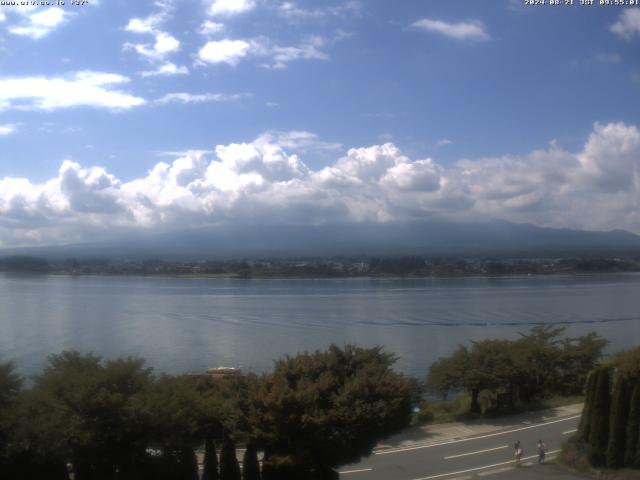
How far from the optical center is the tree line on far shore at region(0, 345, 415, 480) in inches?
259

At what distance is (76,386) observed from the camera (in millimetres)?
6840

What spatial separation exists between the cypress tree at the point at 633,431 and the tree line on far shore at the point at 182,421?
8.85 ft

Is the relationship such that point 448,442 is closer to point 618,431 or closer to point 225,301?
point 618,431

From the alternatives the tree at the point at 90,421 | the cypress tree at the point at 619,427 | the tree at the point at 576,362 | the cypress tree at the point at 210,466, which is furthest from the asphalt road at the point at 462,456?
the tree at the point at 576,362

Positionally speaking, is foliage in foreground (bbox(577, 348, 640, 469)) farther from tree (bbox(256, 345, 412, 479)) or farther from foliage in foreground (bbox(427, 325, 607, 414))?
foliage in foreground (bbox(427, 325, 607, 414))

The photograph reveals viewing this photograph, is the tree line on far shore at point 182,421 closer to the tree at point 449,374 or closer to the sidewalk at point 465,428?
the sidewalk at point 465,428

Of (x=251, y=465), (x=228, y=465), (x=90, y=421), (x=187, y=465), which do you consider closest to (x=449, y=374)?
(x=251, y=465)

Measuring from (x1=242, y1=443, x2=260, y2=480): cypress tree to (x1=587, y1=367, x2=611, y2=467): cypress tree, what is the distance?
13.9 feet

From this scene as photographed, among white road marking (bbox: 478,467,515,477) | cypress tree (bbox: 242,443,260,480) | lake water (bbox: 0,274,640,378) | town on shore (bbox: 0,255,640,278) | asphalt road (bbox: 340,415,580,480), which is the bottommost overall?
lake water (bbox: 0,274,640,378)

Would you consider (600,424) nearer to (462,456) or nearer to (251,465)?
(462,456)

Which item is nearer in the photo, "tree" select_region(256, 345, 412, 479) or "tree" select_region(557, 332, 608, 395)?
"tree" select_region(256, 345, 412, 479)

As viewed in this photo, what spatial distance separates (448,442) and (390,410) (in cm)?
404

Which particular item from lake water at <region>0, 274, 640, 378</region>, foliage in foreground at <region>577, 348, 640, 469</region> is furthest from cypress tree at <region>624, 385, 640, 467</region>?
lake water at <region>0, 274, 640, 378</region>

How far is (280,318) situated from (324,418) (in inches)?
1076
